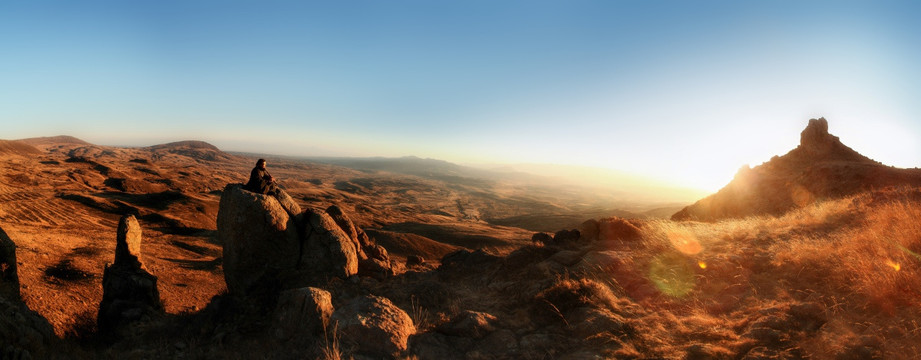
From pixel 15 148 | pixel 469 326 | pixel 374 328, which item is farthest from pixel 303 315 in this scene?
pixel 15 148

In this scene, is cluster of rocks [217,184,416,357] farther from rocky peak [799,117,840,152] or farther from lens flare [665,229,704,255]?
rocky peak [799,117,840,152]

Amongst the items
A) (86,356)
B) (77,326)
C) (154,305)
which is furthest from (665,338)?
(77,326)

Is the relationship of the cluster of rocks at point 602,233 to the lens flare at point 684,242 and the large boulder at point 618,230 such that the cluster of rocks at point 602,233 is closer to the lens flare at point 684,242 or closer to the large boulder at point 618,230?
the large boulder at point 618,230

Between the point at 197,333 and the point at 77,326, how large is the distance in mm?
5939

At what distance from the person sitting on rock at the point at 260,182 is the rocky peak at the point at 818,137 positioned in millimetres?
30853

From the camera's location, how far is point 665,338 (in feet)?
16.9

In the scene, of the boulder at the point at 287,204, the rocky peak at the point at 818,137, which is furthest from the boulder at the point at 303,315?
the rocky peak at the point at 818,137

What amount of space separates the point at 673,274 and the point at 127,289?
13.7 m

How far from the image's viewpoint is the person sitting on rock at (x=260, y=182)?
33.9 feet

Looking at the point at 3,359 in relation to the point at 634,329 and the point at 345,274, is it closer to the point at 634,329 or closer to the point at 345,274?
the point at 345,274

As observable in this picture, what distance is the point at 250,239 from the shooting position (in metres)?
9.32

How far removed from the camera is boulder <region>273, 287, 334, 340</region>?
591 cm

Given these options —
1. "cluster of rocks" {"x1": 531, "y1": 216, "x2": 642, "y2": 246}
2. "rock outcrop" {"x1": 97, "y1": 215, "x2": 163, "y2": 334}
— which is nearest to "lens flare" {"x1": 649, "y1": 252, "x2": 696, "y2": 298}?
"cluster of rocks" {"x1": 531, "y1": 216, "x2": 642, "y2": 246}

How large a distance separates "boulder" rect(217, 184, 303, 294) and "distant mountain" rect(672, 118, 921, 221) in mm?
24696
